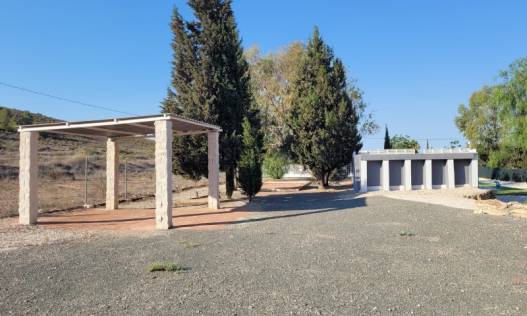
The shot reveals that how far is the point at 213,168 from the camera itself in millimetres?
15281

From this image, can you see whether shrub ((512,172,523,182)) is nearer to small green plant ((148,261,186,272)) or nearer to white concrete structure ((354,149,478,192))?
white concrete structure ((354,149,478,192))

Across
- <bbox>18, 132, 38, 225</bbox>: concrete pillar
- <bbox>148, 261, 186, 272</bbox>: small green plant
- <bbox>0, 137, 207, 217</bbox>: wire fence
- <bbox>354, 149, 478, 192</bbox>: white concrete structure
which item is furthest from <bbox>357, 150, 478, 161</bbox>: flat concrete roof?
<bbox>148, 261, 186, 272</bbox>: small green plant

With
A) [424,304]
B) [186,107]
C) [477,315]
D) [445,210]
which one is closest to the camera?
[477,315]

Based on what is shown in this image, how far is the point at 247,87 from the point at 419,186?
1462 cm

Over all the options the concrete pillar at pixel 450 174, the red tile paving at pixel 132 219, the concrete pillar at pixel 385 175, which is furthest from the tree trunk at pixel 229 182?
the concrete pillar at pixel 450 174

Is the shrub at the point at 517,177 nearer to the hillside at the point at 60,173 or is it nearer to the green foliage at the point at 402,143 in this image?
the green foliage at the point at 402,143

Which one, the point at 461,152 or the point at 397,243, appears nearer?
the point at 397,243

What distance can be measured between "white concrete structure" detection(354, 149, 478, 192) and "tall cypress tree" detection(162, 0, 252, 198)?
33.1 feet

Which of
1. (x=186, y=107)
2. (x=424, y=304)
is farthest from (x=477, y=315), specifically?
(x=186, y=107)

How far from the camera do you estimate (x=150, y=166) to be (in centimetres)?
3969

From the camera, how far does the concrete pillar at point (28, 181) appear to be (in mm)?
11789

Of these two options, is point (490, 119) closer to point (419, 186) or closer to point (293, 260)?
point (419, 186)

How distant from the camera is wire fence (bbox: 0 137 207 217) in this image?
16.6 metres

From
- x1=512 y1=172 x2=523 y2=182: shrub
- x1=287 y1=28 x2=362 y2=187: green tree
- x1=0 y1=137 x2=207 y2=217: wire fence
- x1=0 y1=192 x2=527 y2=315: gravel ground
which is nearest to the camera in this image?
x1=0 y1=192 x2=527 y2=315: gravel ground
